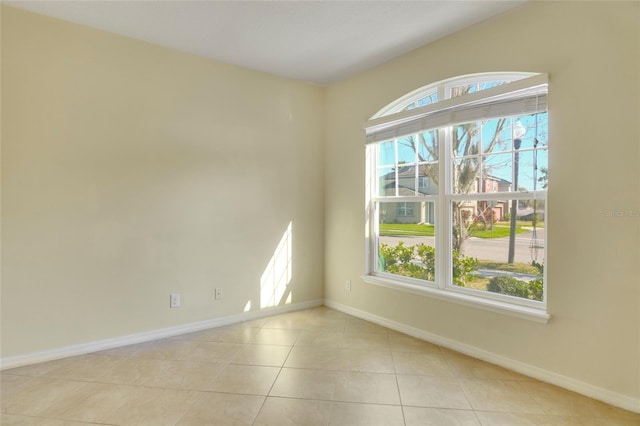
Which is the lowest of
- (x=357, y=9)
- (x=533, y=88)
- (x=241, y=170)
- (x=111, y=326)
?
(x=111, y=326)

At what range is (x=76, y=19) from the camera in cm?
257

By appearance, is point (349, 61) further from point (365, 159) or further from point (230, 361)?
point (230, 361)

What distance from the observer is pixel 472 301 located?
2.60 m

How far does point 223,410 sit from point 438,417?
121 cm

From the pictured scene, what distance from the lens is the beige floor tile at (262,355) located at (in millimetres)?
2523

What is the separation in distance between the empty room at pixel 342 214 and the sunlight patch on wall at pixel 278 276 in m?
0.03

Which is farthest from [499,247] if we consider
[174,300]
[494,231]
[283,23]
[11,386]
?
[11,386]

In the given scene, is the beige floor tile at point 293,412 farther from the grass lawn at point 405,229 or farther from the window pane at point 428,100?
the window pane at point 428,100

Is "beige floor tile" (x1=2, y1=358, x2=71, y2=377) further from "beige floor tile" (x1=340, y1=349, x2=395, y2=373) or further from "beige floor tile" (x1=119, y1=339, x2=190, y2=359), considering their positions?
"beige floor tile" (x1=340, y1=349, x2=395, y2=373)

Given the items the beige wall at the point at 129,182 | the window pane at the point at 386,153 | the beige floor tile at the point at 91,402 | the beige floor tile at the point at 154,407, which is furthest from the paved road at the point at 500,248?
the beige floor tile at the point at 91,402

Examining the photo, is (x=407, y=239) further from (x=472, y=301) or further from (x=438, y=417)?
(x=438, y=417)

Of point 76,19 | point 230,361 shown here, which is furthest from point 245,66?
point 230,361

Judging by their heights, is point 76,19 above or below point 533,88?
above

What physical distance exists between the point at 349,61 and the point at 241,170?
154 cm
